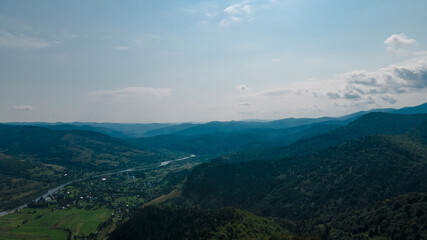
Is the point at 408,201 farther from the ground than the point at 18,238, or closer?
farther from the ground

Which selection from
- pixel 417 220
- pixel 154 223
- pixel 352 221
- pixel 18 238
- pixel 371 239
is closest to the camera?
pixel 417 220

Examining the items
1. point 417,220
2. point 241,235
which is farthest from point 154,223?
point 417,220

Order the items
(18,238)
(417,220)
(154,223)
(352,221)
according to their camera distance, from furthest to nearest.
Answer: (18,238) < (154,223) < (352,221) < (417,220)

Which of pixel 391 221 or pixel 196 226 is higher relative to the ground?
pixel 391 221

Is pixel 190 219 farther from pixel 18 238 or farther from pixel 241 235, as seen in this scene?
pixel 18 238

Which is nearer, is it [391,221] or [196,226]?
[391,221]

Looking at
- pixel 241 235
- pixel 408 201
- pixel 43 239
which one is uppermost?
pixel 408 201

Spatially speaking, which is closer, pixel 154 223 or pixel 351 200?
pixel 154 223

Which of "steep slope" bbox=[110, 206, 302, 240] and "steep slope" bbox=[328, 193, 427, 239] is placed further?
"steep slope" bbox=[110, 206, 302, 240]

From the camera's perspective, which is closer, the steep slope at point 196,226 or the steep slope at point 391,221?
the steep slope at point 391,221
